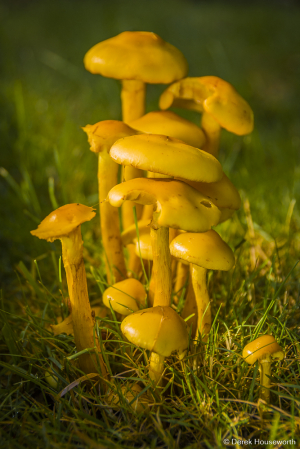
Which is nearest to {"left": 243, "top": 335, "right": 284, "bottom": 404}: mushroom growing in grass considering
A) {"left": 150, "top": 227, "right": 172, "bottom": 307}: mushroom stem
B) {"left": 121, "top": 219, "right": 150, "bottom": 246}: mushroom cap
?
{"left": 150, "top": 227, "right": 172, "bottom": 307}: mushroom stem

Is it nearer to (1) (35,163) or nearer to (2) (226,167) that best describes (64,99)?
(1) (35,163)

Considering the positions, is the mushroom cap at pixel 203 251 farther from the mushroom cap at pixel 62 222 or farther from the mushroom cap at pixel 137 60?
the mushroom cap at pixel 137 60

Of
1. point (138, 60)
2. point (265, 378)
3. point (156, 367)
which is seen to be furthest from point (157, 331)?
point (138, 60)

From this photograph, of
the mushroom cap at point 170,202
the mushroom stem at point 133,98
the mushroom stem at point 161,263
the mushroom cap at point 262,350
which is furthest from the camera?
the mushroom stem at point 133,98

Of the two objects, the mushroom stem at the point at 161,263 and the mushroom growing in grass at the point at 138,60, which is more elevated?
the mushroom growing in grass at the point at 138,60

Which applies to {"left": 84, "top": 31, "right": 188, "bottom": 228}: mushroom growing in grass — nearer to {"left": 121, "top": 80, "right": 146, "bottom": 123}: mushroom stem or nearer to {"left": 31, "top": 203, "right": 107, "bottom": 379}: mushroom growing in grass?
{"left": 121, "top": 80, "right": 146, "bottom": 123}: mushroom stem

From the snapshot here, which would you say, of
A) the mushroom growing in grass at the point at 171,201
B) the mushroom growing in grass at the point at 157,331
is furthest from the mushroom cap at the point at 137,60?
the mushroom growing in grass at the point at 157,331

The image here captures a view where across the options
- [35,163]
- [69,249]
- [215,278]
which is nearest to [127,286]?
[69,249]
